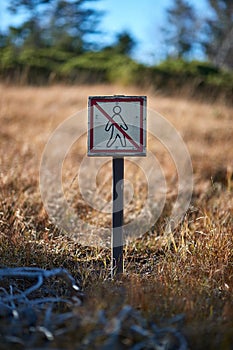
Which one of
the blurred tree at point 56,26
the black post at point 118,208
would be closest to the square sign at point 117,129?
the black post at point 118,208

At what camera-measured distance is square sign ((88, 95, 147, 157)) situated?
2967 mm

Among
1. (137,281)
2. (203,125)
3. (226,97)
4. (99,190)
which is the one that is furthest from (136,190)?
(226,97)

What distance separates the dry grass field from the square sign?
0.77 m

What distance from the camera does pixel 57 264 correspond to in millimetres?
3236

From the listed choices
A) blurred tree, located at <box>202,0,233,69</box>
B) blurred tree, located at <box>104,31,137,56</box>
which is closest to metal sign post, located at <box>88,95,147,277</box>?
blurred tree, located at <box>202,0,233,69</box>

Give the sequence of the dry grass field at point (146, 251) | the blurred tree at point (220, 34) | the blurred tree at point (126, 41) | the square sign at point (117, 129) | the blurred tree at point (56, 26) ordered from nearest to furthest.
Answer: the dry grass field at point (146, 251) < the square sign at point (117, 129) < the blurred tree at point (56, 26) < the blurred tree at point (220, 34) < the blurred tree at point (126, 41)

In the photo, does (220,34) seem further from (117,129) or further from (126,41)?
(117,129)

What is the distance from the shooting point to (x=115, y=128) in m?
2.98

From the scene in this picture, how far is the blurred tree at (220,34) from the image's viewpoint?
19.6 meters

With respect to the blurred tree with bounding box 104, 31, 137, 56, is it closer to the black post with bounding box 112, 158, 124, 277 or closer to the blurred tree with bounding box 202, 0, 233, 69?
the blurred tree with bounding box 202, 0, 233, 69

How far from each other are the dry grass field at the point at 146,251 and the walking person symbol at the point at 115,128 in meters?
0.83

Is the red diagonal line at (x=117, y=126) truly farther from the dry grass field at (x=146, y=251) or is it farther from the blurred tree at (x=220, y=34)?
the blurred tree at (x=220, y=34)

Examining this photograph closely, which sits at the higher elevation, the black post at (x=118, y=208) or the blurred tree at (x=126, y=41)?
the blurred tree at (x=126, y=41)

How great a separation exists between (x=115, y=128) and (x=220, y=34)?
67.9 ft
